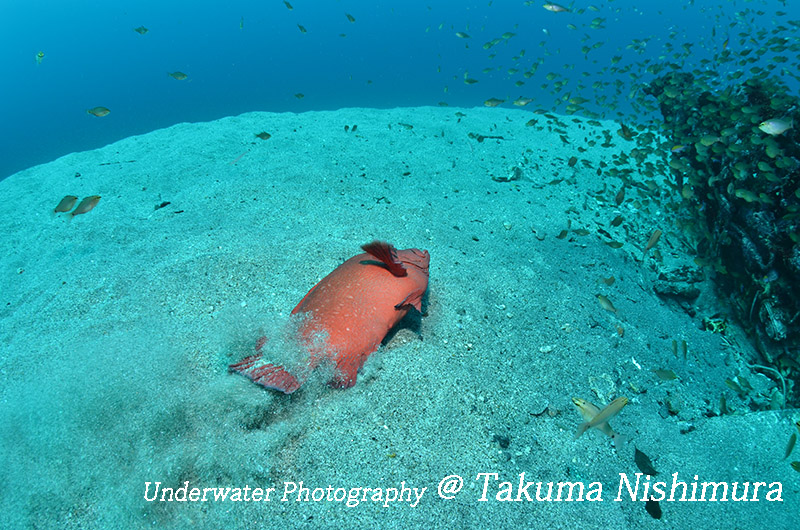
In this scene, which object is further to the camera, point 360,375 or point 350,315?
point 360,375

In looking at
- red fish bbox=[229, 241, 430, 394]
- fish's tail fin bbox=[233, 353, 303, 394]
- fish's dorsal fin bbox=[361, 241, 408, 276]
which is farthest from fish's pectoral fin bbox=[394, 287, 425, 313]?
fish's tail fin bbox=[233, 353, 303, 394]

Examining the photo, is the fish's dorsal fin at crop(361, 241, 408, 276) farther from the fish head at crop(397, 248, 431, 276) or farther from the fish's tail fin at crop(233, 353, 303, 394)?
the fish's tail fin at crop(233, 353, 303, 394)

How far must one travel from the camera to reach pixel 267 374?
241 centimetres

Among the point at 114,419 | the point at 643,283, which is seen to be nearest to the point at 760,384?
the point at 643,283

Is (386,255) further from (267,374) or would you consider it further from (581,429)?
(581,429)

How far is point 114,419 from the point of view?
7.71ft

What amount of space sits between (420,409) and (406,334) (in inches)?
29.0

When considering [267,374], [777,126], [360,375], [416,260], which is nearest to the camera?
[267,374]

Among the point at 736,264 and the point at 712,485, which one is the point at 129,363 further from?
the point at 736,264

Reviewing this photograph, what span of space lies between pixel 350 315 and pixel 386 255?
1.98 ft

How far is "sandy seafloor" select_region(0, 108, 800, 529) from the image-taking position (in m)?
2.17

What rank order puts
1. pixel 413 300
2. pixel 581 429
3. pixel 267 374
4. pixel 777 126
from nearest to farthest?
pixel 267 374, pixel 581 429, pixel 413 300, pixel 777 126

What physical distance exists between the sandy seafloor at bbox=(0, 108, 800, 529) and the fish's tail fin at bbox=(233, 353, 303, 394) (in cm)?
13

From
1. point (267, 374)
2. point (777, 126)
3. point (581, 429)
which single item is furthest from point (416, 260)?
point (777, 126)
